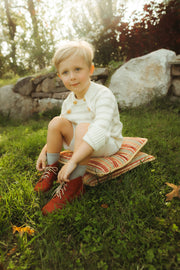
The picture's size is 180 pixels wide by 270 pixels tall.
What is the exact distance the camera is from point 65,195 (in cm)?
144

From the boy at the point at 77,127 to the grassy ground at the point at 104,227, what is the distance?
137 mm

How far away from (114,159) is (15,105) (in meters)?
4.19

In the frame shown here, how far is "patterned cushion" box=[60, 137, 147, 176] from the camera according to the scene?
1.59 m

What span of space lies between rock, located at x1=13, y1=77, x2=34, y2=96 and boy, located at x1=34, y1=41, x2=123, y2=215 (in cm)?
370

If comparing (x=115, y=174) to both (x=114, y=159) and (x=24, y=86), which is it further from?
(x=24, y=86)

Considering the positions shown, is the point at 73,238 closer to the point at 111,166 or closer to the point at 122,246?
the point at 122,246

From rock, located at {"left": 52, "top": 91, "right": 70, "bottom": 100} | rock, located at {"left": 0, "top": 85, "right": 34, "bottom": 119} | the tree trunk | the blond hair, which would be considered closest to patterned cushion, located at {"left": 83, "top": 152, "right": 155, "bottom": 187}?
the blond hair

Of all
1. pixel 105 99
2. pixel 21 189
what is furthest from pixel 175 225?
pixel 21 189

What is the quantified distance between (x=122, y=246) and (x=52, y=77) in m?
4.45

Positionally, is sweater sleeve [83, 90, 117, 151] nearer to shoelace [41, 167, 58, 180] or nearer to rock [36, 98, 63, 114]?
shoelace [41, 167, 58, 180]

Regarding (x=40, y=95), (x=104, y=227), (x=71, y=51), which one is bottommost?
(x=40, y=95)

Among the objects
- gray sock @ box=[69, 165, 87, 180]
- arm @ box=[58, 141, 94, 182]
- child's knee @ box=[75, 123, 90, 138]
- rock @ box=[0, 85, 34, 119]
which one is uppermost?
child's knee @ box=[75, 123, 90, 138]

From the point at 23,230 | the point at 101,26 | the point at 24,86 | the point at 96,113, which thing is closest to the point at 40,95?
the point at 24,86

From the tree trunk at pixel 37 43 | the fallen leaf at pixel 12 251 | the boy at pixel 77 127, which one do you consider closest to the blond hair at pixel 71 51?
the boy at pixel 77 127
